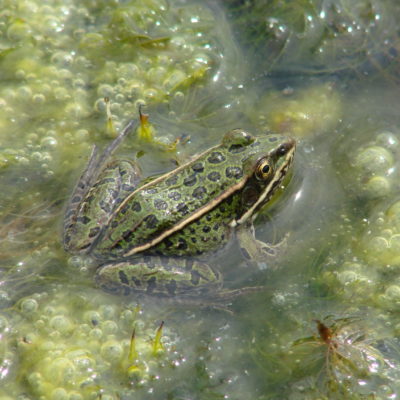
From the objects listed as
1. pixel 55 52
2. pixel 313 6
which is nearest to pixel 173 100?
pixel 55 52

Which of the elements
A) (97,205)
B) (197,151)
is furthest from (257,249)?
(97,205)

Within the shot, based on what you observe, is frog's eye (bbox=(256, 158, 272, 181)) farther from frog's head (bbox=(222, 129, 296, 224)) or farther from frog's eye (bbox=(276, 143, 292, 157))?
frog's eye (bbox=(276, 143, 292, 157))

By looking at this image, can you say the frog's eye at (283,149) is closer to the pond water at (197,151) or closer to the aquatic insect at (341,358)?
the pond water at (197,151)

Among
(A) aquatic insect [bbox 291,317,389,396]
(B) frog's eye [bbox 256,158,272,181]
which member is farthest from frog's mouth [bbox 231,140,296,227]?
(A) aquatic insect [bbox 291,317,389,396]

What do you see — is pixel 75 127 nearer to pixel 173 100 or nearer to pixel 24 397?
pixel 173 100

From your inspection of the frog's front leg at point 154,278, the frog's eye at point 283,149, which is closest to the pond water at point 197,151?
the frog's front leg at point 154,278

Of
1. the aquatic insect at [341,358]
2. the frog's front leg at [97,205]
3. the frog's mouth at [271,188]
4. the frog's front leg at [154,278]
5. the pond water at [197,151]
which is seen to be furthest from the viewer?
the frog's mouth at [271,188]

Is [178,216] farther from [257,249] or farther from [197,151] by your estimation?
[197,151]
